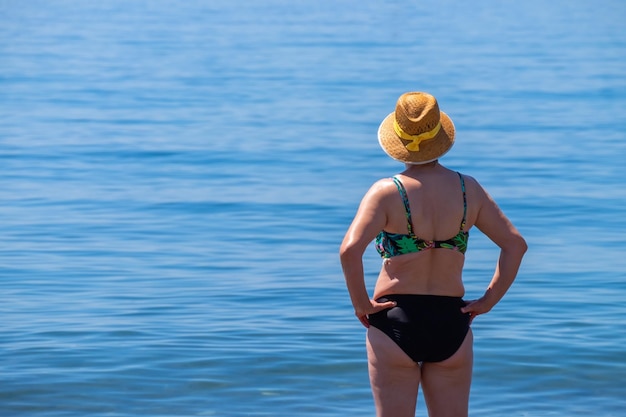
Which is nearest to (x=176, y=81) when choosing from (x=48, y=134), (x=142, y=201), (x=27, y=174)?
(x=48, y=134)

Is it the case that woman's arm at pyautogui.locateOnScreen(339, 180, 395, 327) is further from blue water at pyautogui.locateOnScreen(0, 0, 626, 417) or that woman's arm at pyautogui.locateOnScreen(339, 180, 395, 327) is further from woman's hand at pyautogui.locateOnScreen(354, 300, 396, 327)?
blue water at pyautogui.locateOnScreen(0, 0, 626, 417)

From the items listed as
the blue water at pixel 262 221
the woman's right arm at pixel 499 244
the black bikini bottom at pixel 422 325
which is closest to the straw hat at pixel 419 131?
the woman's right arm at pixel 499 244

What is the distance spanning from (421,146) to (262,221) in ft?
30.2

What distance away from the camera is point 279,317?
392 inches

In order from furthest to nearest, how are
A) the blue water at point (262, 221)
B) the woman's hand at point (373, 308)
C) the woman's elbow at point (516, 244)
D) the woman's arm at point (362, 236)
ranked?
1. the blue water at point (262, 221)
2. the woman's elbow at point (516, 244)
3. the woman's hand at point (373, 308)
4. the woman's arm at point (362, 236)

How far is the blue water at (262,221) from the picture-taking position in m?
8.48

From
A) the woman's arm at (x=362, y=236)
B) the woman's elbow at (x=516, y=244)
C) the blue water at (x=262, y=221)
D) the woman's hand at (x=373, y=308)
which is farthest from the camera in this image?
the blue water at (x=262, y=221)

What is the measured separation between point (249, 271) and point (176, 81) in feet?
62.3

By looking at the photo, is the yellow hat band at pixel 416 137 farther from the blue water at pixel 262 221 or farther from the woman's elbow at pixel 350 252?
the blue water at pixel 262 221

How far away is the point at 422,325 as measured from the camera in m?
5.00

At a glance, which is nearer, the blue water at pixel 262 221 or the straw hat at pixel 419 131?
the straw hat at pixel 419 131

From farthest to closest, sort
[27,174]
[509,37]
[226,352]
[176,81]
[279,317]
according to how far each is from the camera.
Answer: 1. [509,37]
2. [176,81]
3. [27,174]
4. [279,317]
5. [226,352]

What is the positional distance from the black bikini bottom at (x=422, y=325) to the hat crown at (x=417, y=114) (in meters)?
0.66

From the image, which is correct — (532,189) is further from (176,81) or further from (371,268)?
(176,81)
